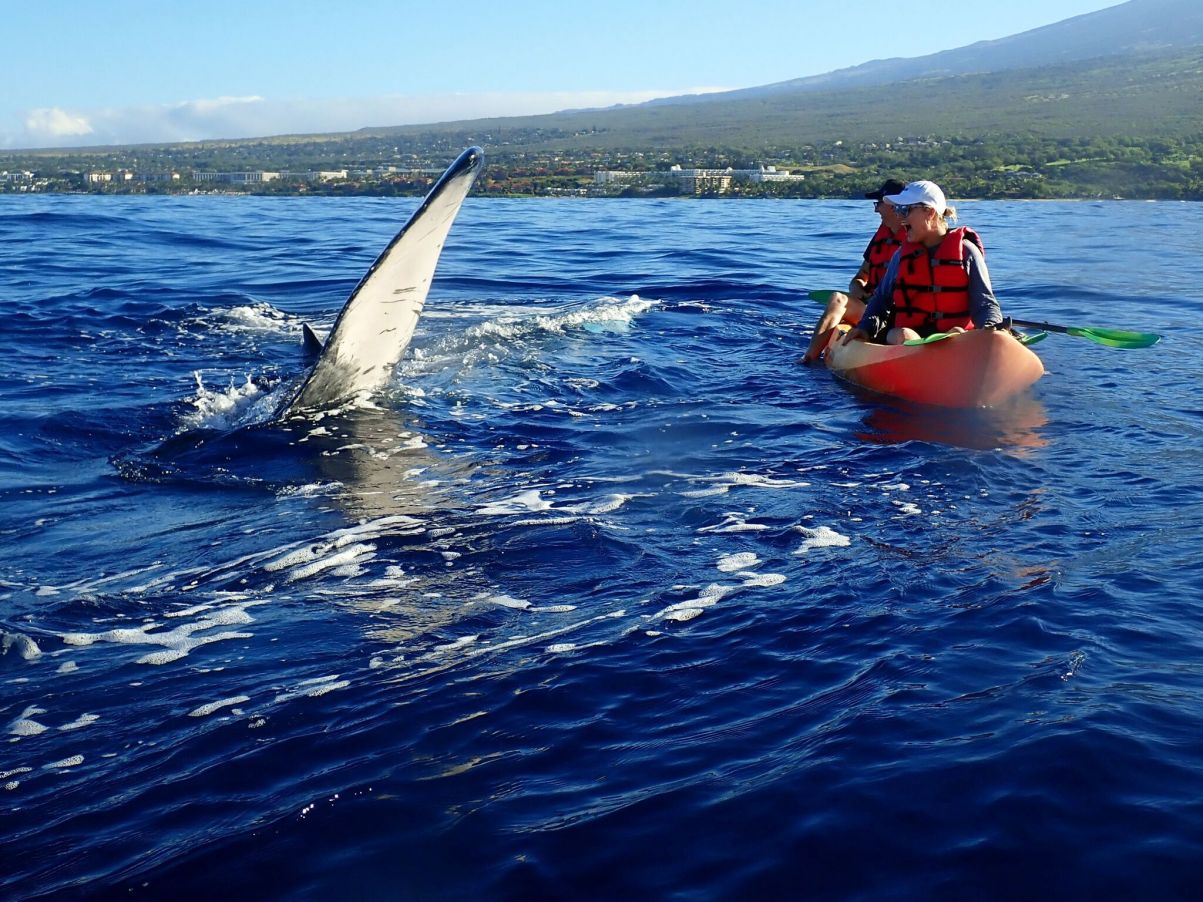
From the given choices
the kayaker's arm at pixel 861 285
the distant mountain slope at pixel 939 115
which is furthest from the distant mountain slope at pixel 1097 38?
the kayaker's arm at pixel 861 285

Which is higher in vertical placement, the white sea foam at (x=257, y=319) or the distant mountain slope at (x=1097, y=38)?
the distant mountain slope at (x=1097, y=38)

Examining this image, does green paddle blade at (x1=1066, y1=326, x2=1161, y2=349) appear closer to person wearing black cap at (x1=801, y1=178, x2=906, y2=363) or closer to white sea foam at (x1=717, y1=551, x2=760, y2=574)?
person wearing black cap at (x1=801, y1=178, x2=906, y2=363)

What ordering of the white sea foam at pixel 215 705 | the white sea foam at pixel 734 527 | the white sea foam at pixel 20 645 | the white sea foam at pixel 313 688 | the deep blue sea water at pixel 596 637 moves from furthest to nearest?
the white sea foam at pixel 734 527 < the white sea foam at pixel 20 645 < the white sea foam at pixel 313 688 < the white sea foam at pixel 215 705 < the deep blue sea water at pixel 596 637

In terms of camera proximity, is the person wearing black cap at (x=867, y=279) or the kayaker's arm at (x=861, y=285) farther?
the kayaker's arm at (x=861, y=285)

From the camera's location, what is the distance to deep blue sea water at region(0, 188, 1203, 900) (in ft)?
11.9

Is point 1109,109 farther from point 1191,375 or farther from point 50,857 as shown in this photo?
point 50,857

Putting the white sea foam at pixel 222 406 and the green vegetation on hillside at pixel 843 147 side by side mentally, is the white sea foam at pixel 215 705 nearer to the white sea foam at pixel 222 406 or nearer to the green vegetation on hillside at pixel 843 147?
the white sea foam at pixel 222 406

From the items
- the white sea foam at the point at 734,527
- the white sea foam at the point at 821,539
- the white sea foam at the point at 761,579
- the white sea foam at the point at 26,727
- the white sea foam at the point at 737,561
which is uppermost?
the white sea foam at the point at 26,727

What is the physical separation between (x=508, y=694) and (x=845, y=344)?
291 inches

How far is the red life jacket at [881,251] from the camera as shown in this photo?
12117 mm

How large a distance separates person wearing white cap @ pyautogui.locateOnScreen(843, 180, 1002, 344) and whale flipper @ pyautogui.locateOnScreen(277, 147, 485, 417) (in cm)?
371

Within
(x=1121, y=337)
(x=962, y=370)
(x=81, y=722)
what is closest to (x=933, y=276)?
(x=962, y=370)

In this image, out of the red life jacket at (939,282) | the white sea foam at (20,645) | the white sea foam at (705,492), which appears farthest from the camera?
the red life jacket at (939,282)

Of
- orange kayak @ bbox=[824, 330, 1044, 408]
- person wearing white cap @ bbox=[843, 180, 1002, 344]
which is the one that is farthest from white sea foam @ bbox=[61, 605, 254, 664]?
person wearing white cap @ bbox=[843, 180, 1002, 344]
